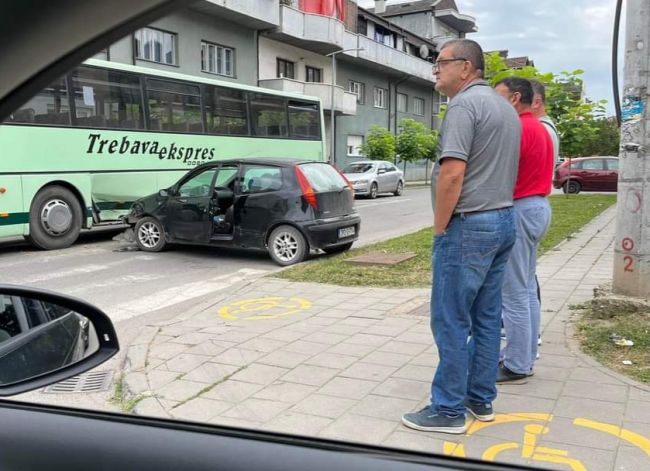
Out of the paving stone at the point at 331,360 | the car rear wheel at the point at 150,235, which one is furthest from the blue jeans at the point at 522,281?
the car rear wheel at the point at 150,235

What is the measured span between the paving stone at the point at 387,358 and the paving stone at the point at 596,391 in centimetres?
116

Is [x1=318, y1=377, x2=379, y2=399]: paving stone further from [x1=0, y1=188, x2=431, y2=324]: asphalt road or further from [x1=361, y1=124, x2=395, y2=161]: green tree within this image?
[x1=361, y1=124, x2=395, y2=161]: green tree

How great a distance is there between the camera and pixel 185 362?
185 inches

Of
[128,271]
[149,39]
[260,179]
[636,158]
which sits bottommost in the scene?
[128,271]

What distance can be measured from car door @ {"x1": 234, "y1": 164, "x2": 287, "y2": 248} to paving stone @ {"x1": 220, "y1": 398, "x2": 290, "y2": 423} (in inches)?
230

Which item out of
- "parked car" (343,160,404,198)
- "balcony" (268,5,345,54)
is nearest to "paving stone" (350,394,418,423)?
"parked car" (343,160,404,198)

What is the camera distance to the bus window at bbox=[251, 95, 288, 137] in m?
16.2

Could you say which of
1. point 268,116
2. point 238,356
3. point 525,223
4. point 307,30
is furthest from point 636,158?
point 307,30

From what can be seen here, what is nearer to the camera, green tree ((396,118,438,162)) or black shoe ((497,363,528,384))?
black shoe ((497,363,528,384))

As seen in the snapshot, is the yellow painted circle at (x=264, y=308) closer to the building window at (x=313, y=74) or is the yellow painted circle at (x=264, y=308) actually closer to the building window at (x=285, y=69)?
the building window at (x=285, y=69)

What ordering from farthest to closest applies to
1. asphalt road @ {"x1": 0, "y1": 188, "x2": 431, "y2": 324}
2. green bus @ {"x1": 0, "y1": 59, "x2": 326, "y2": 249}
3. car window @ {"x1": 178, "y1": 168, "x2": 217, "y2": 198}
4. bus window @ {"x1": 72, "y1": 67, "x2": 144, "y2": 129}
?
1. bus window @ {"x1": 72, "y1": 67, "x2": 144, "y2": 129}
2. green bus @ {"x1": 0, "y1": 59, "x2": 326, "y2": 249}
3. car window @ {"x1": 178, "y1": 168, "x2": 217, "y2": 198}
4. asphalt road @ {"x1": 0, "y1": 188, "x2": 431, "y2": 324}

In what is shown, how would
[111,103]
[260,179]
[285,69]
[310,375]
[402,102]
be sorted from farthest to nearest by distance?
[402,102]
[285,69]
[111,103]
[260,179]
[310,375]

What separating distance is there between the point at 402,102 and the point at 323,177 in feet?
122

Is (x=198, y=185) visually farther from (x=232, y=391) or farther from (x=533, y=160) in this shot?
(x=533, y=160)
